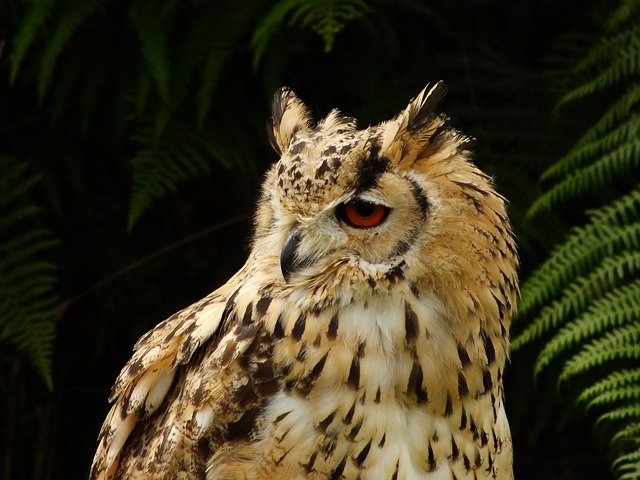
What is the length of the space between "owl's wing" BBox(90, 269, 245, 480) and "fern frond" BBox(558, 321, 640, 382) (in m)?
1.13

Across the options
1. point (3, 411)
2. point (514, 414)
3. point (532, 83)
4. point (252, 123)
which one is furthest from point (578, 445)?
point (3, 411)

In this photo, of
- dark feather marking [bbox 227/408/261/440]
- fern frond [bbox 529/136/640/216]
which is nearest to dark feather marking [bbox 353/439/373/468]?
dark feather marking [bbox 227/408/261/440]

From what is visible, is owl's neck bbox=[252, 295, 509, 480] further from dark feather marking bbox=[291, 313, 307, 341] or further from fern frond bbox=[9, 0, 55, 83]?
fern frond bbox=[9, 0, 55, 83]

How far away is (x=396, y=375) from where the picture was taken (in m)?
2.23

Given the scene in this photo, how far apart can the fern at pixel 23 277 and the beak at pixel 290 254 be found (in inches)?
59.1

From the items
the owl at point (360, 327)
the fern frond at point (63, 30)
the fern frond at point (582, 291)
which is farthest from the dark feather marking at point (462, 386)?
the fern frond at point (63, 30)

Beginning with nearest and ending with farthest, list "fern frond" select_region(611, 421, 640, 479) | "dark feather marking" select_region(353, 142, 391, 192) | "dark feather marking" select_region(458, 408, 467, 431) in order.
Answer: "dark feather marking" select_region(353, 142, 391, 192) → "dark feather marking" select_region(458, 408, 467, 431) → "fern frond" select_region(611, 421, 640, 479)

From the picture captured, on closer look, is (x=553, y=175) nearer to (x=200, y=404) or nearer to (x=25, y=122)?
(x=200, y=404)

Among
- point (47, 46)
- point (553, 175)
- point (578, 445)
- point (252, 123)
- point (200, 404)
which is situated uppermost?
point (47, 46)

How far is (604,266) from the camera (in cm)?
312

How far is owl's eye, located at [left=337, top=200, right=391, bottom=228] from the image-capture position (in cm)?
212

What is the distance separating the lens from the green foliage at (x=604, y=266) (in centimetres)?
298

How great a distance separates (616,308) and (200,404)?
1444 mm

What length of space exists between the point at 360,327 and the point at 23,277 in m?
1.91
